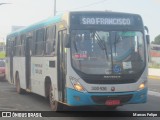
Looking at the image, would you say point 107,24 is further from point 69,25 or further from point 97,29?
point 69,25

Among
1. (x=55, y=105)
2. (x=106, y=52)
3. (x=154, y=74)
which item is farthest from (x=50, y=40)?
(x=154, y=74)

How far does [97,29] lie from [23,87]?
25.0 ft

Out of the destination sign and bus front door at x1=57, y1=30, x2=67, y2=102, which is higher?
the destination sign

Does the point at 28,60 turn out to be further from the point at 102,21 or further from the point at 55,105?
the point at 102,21

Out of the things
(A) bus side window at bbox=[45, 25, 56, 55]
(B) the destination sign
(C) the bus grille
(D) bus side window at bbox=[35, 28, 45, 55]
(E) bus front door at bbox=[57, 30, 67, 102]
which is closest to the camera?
(C) the bus grille

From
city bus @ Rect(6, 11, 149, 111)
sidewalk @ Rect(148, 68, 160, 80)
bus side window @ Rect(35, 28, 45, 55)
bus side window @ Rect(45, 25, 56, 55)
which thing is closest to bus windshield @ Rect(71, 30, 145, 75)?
city bus @ Rect(6, 11, 149, 111)

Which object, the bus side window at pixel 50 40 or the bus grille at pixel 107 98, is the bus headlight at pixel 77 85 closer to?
the bus grille at pixel 107 98

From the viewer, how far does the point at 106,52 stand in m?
11.7

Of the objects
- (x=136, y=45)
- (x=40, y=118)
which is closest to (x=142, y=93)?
(x=136, y=45)

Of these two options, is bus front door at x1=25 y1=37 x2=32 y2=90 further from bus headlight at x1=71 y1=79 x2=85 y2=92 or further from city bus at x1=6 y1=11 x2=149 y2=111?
bus headlight at x1=71 y1=79 x2=85 y2=92

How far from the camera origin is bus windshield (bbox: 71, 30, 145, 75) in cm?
1159

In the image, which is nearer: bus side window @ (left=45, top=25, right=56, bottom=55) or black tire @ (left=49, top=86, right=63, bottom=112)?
black tire @ (left=49, top=86, right=63, bottom=112)

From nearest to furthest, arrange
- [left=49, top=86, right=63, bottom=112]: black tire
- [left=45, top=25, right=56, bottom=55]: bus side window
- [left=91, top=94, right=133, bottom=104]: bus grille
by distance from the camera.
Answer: [left=91, top=94, right=133, bottom=104]: bus grille
[left=49, top=86, right=63, bottom=112]: black tire
[left=45, top=25, right=56, bottom=55]: bus side window

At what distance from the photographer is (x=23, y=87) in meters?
18.6
